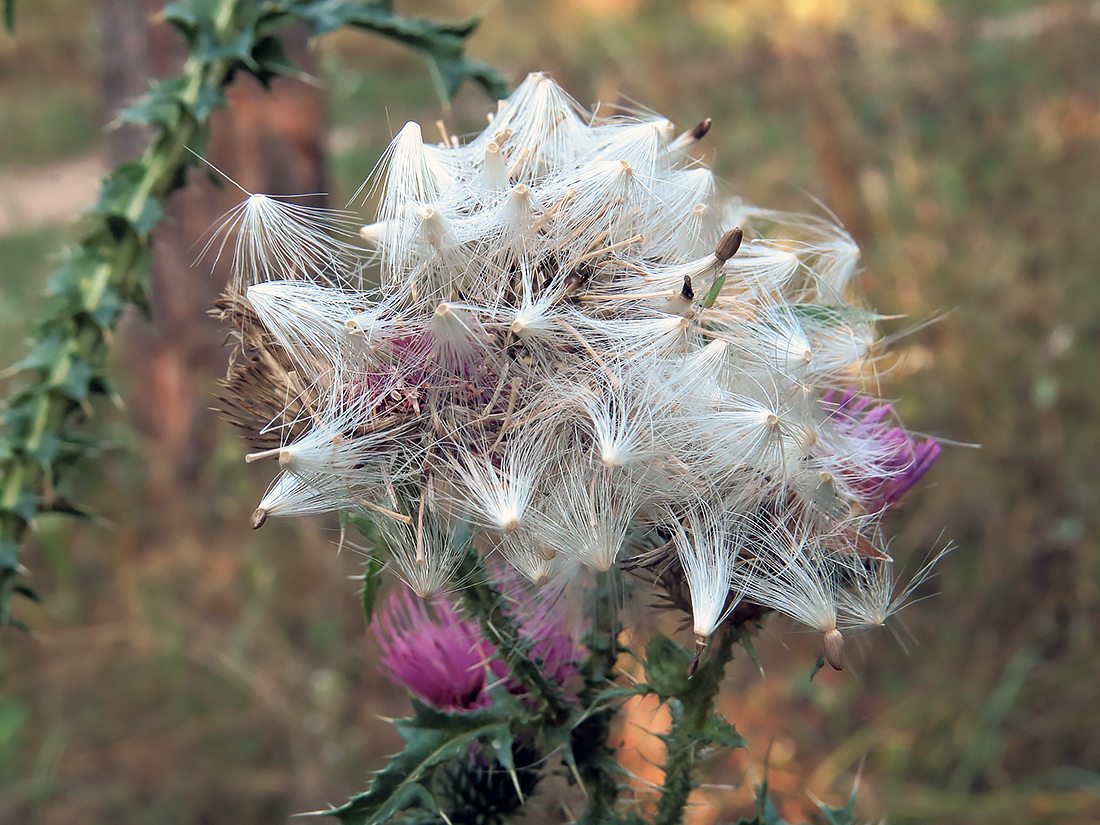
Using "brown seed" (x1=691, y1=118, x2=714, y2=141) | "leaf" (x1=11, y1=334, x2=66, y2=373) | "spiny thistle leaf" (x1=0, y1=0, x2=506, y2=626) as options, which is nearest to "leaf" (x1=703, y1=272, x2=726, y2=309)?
"brown seed" (x1=691, y1=118, x2=714, y2=141)

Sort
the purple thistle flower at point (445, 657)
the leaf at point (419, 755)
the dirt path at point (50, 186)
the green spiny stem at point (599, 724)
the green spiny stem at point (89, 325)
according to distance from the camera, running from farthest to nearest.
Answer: the dirt path at point (50, 186) < the green spiny stem at point (89, 325) < the purple thistle flower at point (445, 657) < the green spiny stem at point (599, 724) < the leaf at point (419, 755)

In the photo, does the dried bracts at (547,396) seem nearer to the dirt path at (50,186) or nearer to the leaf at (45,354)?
the leaf at (45,354)

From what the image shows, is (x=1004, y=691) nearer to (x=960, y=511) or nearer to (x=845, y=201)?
(x=960, y=511)

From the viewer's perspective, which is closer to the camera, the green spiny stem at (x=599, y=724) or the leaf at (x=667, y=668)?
the leaf at (x=667, y=668)

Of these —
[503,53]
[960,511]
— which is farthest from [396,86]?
[960,511]

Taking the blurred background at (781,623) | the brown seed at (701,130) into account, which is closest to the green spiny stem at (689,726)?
the brown seed at (701,130)

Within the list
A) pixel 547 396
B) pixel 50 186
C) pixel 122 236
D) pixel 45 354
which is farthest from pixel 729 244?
pixel 50 186
